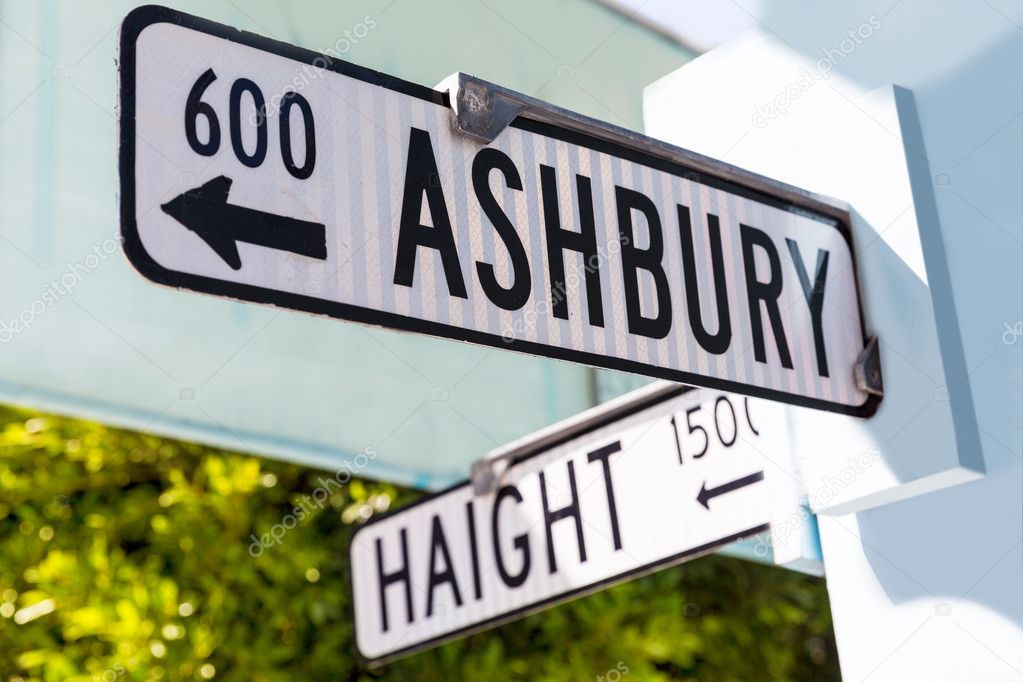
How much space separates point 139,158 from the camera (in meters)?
1.13

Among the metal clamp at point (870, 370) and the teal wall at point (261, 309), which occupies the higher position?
the teal wall at point (261, 309)

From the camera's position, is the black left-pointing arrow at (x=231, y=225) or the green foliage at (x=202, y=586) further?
the green foliage at (x=202, y=586)

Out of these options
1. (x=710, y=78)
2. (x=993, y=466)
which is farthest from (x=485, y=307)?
(x=710, y=78)

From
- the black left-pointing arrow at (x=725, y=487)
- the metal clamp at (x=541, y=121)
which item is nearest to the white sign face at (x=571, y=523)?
the black left-pointing arrow at (x=725, y=487)

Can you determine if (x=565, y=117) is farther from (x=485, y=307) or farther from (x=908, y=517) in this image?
(x=908, y=517)

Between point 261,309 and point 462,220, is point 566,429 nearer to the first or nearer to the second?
point 462,220

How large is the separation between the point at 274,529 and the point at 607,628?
1.16m

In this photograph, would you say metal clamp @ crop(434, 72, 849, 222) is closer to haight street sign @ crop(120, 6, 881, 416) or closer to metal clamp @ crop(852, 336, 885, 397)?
haight street sign @ crop(120, 6, 881, 416)

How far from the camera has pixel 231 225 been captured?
1.17 meters

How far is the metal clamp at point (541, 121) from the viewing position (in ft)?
4.44

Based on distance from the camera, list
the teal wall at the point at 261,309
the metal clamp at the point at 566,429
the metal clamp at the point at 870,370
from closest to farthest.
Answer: the metal clamp at the point at 870,370, the metal clamp at the point at 566,429, the teal wall at the point at 261,309

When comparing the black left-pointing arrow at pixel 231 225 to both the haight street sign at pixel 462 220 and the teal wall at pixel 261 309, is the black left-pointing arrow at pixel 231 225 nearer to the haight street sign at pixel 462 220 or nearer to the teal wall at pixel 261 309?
the haight street sign at pixel 462 220

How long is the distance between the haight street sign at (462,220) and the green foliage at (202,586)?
2.68m

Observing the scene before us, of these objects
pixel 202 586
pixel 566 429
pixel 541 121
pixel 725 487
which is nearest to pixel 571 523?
pixel 566 429
